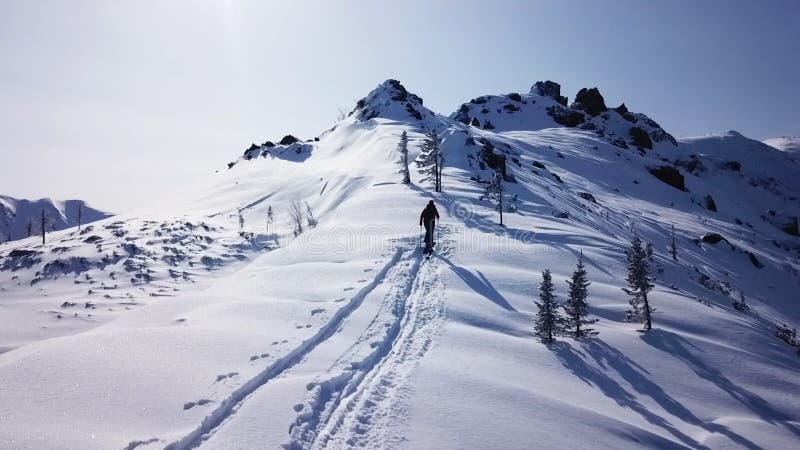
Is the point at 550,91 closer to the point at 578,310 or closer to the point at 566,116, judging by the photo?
the point at 566,116

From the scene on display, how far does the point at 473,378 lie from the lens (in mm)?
7496

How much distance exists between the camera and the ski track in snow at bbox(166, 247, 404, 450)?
5.74 meters

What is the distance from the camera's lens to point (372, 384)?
23.9 ft

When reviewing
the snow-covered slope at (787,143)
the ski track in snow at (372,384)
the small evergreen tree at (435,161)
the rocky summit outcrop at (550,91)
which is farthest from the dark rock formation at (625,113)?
the ski track in snow at (372,384)

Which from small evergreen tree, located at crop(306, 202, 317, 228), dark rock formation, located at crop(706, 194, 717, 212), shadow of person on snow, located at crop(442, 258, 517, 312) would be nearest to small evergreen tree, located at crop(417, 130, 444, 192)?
small evergreen tree, located at crop(306, 202, 317, 228)

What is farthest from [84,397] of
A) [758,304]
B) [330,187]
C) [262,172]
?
[262,172]

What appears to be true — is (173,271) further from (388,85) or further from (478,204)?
(388,85)

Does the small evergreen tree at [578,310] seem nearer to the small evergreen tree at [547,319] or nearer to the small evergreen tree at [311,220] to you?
the small evergreen tree at [547,319]

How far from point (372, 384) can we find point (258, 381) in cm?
214

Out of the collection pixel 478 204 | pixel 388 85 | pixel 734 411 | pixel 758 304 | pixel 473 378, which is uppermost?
pixel 388 85

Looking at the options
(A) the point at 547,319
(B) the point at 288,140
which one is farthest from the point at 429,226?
(B) the point at 288,140

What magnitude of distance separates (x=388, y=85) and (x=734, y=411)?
10306 centimetres

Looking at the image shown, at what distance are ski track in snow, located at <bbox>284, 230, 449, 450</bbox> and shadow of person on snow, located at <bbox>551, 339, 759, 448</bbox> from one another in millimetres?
3383

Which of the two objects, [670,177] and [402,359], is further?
[670,177]
